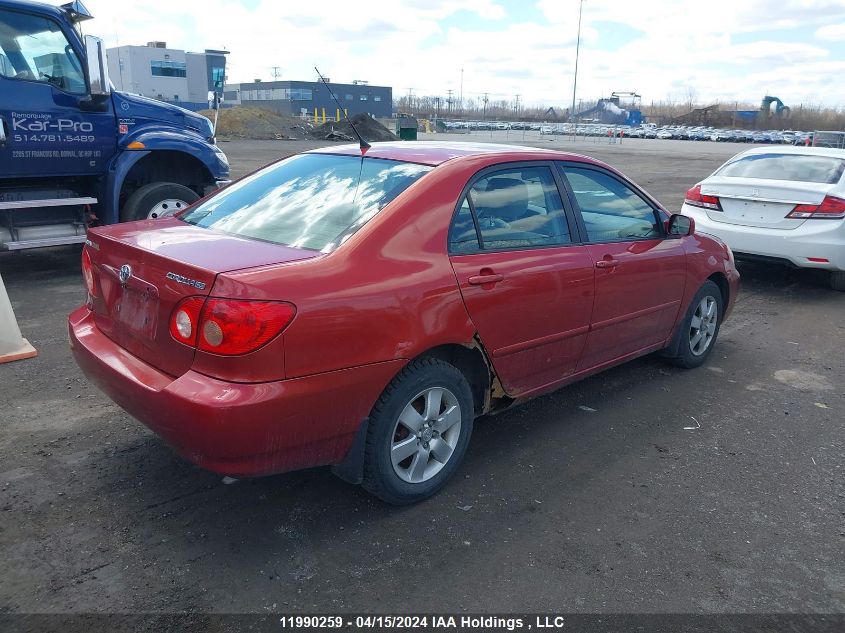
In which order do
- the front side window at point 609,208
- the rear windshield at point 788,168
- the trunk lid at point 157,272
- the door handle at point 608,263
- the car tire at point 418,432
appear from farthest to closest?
the rear windshield at point 788,168 < the front side window at point 609,208 < the door handle at point 608,263 < the car tire at point 418,432 < the trunk lid at point 157,272

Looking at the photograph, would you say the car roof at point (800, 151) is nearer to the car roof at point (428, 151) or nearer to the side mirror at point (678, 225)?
the side mirror at point (678, 225)

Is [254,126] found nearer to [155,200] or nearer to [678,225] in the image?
[155,200]

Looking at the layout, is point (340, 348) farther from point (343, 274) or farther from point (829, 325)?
point (829, 325)

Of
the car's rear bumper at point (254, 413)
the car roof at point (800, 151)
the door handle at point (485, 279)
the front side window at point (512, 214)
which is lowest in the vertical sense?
the car's rear bumper at point (254, 413)

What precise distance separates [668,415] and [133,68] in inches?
2233

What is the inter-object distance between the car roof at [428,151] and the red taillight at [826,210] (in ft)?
14.1

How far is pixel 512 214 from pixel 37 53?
6143 millimetres

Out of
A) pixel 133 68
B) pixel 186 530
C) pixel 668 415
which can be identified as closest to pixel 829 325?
pixel 668 415

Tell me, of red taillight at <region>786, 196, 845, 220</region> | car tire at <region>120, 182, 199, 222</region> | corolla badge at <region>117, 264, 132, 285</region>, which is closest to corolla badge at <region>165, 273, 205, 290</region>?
corolla badge at <region>117, 264, 132, 285</region>

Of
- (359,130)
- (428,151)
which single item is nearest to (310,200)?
(428,151)

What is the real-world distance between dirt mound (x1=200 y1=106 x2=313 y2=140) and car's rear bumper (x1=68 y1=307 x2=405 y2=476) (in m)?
40.0

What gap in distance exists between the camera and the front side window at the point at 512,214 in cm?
352

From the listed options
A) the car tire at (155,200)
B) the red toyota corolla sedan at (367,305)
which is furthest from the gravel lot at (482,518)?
the car tire at (155,200)

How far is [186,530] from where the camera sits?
10.2 ft
